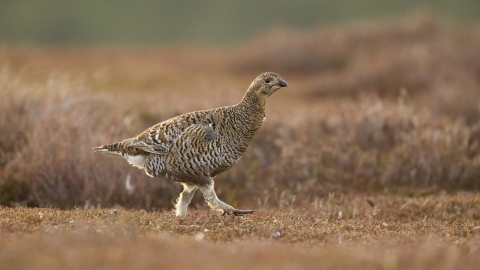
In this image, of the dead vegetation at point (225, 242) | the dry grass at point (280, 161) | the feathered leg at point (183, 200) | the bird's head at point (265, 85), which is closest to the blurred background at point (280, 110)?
the dry grass at point (280, 161)

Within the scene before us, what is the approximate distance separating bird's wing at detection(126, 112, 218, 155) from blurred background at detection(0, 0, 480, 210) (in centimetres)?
181

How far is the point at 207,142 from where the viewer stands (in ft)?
21.3

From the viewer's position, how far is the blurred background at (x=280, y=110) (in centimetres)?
901

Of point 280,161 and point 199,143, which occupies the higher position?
point 199,143

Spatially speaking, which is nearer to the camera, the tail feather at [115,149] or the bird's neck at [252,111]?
the bird's neck at [252,111]

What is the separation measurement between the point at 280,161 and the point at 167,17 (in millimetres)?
44094

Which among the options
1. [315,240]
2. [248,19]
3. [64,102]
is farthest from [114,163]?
[248,19]

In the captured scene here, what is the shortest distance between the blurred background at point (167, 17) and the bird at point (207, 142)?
132ft

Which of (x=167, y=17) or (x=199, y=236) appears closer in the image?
(x=199, y=236)

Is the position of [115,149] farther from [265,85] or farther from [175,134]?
[265,85]

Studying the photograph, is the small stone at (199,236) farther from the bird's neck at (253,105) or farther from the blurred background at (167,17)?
the blurred background at (167,17)

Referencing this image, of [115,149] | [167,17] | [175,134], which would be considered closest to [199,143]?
[175,134]

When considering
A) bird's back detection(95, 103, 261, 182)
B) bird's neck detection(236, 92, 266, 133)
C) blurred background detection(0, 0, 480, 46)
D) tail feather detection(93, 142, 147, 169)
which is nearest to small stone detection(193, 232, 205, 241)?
bird's back detection(95, 103, 261, 182)

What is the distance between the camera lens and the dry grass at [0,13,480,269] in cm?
443
